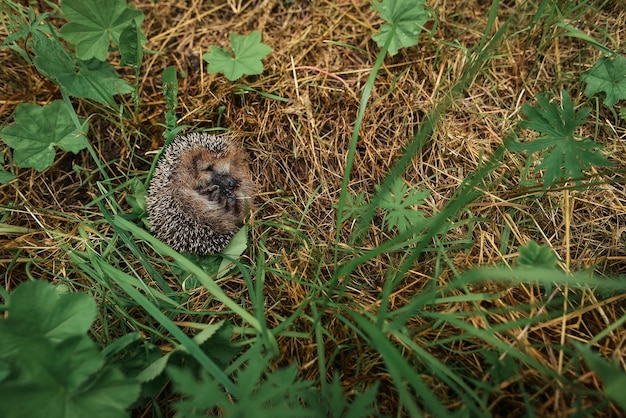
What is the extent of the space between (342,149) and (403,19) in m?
0.93

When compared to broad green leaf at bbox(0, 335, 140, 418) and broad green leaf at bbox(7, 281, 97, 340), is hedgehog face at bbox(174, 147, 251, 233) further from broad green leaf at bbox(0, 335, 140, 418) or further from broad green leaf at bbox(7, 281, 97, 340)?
broad green leaf at bbox(0, 335, 140, 418)

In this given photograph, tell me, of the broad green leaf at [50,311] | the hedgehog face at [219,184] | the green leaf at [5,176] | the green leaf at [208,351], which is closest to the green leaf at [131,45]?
the hedgehog face at [219,184]

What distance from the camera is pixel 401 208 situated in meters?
2.39

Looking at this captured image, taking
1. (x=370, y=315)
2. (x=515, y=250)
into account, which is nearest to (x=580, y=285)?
(x=515, y=250)

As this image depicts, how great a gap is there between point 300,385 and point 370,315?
0.49 m

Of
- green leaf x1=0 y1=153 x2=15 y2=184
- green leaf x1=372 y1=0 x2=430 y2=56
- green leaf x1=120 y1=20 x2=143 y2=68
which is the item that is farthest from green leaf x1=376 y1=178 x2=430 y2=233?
green leaf x1=0 y1=153 x2=15 y2=184

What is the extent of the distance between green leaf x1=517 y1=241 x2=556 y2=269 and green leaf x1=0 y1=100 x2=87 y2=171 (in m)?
2.57

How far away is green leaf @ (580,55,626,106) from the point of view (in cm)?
258

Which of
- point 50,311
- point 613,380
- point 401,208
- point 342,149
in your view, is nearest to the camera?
point 613,380

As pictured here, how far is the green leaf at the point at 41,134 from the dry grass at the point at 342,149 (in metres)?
0.18

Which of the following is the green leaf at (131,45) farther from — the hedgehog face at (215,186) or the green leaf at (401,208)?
the green leaf at (401,208)

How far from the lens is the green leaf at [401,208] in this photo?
93.0 inches

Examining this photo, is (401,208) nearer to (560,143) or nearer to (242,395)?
(560,143)

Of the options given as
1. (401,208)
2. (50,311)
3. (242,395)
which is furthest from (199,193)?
(242,395)
